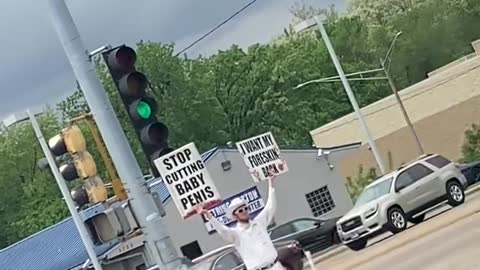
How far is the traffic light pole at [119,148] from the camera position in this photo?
10.9 metres

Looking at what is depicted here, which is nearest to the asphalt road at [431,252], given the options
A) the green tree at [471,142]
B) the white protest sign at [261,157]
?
the white protest sign at [261,157]

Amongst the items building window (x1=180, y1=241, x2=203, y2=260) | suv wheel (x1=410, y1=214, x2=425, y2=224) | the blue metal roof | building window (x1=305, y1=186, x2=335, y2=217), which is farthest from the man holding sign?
building window (x1=305, y1=186, x2=335, y2=217)

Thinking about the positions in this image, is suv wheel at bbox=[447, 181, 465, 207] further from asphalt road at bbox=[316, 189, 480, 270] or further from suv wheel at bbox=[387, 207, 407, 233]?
asphalt road at bbox=[316, 189, 480, 270]

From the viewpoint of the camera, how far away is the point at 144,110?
10867mm

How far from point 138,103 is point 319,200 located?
39.3 m

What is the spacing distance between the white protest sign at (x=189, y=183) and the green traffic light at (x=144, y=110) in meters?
0.49

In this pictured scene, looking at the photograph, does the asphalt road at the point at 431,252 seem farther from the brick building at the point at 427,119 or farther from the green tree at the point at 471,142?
the brick building at the point at 427,119

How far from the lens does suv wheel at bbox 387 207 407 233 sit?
29578 mm

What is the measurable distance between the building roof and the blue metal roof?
19686 millimetres

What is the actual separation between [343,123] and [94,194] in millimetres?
57389

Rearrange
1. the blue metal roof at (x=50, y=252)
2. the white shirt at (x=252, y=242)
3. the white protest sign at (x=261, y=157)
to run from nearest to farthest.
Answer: the white shirt at (x=252, y=242), the white protest sign at (x=261, y=157), the blue metal roof at (x=50, y=252)

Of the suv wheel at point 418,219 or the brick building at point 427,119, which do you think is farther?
the brick building at point 427,119

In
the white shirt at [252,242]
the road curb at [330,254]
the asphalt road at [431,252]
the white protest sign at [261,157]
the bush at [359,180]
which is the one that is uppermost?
the white protest sign at [261,157]

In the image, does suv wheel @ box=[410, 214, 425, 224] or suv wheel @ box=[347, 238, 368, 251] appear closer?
suv wheel @ box=[347, 238, 368, 251]
